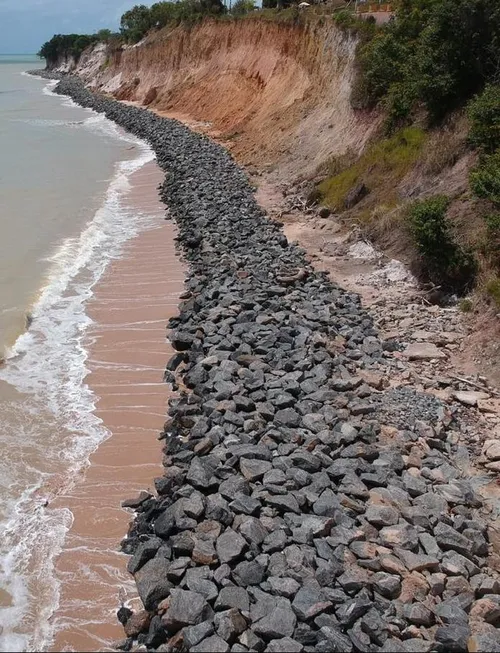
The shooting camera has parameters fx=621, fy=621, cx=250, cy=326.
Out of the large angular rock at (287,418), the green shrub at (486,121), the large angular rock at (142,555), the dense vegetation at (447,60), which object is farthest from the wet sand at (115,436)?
the dense vegetation at (447,60)

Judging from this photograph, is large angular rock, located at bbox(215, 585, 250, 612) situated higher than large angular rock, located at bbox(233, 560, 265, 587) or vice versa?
large angular rock, located at bbox(233, 560, 265, 587)

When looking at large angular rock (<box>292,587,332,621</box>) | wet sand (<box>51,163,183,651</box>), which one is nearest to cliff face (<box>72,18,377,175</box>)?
wet sand (<box>51,163,183,651</box>)

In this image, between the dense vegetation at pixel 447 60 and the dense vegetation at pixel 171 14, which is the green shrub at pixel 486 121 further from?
the dense vegetation at pixel 171 14

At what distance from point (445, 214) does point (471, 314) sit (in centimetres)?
262

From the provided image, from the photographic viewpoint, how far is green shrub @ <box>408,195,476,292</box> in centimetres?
1103

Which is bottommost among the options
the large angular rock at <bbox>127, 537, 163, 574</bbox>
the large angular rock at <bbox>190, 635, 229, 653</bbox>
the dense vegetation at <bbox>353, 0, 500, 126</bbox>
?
the large angular rock at <bbox>127, 537, 163, 574</bbox>

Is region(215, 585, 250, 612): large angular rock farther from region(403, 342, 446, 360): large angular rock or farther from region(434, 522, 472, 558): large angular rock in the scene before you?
region(403, 342, 446, 360): large angular rock

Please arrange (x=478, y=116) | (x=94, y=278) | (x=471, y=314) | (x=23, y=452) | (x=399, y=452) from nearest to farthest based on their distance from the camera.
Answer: (x=399, y=452) < (x=23, y=452) < (x=471, y=314) < (x=478, y=116) < (x=94, y=278)

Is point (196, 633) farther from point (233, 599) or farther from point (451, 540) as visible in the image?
point (451, 540)

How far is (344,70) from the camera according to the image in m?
23.7

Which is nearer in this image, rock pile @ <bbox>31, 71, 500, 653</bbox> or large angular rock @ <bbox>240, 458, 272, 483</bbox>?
rock pile @ <bbox>31, 71, 500, 653</bbox>

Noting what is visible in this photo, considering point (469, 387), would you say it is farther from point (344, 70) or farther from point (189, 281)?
point (344, 70)

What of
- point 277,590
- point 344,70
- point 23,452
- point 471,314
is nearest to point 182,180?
point 344,70

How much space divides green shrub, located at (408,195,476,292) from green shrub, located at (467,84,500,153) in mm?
2264
